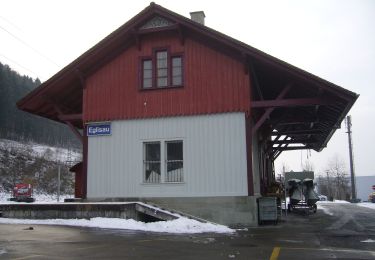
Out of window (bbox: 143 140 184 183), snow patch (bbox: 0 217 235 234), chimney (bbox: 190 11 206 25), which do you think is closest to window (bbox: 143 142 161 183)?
window (bbox: 143 140 184 183)

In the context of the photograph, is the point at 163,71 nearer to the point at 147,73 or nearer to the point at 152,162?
the point at 147,73

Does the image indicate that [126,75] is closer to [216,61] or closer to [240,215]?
[216,61]

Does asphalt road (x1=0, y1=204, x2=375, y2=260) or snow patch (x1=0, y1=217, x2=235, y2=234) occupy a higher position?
snow patch (x1=0, y1=217, x2=235, y2=234)

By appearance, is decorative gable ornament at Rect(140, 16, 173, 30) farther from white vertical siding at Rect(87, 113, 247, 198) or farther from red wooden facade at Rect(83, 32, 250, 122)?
white vertical siding at Rect(87, 113, 247, 198)

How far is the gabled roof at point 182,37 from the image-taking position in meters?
16.4

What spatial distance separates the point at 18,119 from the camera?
316 feet

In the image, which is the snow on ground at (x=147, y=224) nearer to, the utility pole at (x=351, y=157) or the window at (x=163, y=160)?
the window at (x=163, y=160)

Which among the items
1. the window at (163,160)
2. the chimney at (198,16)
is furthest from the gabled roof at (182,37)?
the window at (163,160)

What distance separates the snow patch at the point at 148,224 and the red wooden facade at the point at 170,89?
184 inches

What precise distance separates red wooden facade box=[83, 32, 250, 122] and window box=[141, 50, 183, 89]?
21 cm

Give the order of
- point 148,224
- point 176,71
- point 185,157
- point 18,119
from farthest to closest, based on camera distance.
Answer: point 18,119, point 176,71, point 185,157, point 148,224

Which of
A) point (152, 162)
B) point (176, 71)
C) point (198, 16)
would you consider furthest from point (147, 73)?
point (198, 16)

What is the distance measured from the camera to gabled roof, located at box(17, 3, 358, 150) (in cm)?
1644

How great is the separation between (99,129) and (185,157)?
3.86 meters
